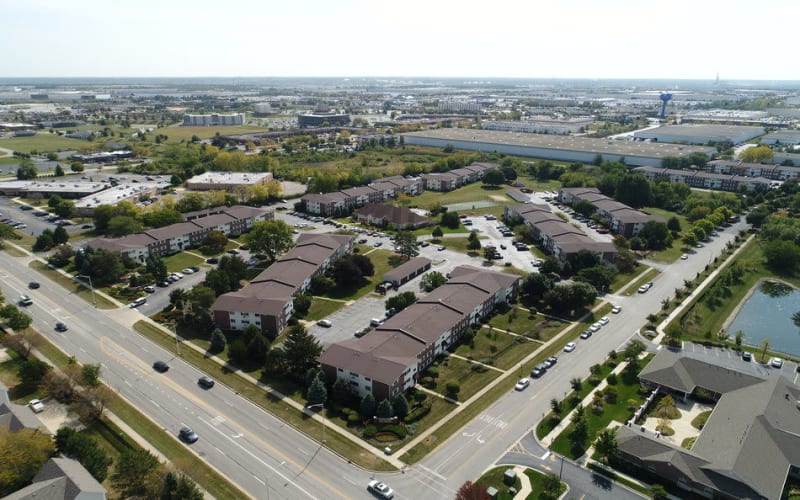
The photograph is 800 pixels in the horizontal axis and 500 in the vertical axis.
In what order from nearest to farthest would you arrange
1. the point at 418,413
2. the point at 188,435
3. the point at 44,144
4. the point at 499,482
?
the point at 499,482 < the point at 188,435 < the point at 418,413 < the point at 44,144

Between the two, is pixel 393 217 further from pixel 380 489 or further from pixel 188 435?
pixel 380 489

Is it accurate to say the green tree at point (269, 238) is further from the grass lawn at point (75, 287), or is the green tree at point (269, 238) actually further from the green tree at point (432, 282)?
the green tree at point (432, 282)

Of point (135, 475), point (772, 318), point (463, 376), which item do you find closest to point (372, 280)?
point (463, 376)

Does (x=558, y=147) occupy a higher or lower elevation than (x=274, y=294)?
higher

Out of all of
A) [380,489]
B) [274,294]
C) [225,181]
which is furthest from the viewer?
[225,181]

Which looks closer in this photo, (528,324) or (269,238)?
(528,324)

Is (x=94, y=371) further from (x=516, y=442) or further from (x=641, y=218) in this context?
Result: (x=641, y=218)

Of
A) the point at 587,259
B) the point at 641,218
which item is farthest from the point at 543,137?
the point at 587,259
